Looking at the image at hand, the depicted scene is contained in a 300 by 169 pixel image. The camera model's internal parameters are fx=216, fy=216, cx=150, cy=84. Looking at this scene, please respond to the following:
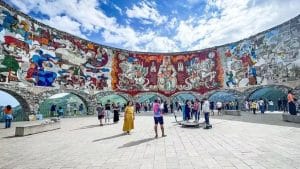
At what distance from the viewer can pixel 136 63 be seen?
33.1 metres

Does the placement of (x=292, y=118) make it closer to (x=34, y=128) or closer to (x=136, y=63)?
(x=34, y=128)

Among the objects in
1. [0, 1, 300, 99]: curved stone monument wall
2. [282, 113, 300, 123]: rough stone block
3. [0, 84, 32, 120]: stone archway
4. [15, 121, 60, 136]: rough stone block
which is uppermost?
[0, 1, 300, 99]: curved stone monument wall

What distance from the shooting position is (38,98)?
2175 centimetres

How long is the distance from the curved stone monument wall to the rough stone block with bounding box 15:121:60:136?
9.84 meters

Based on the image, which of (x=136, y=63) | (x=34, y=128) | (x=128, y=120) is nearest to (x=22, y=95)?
(x=34, y=128)

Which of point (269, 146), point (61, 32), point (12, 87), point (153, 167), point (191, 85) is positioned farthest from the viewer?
point (191, 85)

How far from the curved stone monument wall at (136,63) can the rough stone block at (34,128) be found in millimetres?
9835

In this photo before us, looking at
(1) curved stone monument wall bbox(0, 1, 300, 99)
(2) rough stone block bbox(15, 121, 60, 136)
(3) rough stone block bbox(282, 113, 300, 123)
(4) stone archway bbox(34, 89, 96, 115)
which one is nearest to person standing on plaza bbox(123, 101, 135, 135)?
(2) rough stone block bbox(15, 121, 60, 136)

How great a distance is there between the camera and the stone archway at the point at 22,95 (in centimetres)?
1903

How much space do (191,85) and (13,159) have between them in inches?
1156

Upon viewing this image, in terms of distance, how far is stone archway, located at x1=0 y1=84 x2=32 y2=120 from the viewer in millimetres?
19031

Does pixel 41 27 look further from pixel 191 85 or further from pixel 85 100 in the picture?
pixel 191 85

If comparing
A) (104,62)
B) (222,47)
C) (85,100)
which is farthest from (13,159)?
(222,47)

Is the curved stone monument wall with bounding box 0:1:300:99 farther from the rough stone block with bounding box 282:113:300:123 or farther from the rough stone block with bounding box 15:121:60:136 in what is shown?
the rough stone block with bounding box 282:113:300:123
